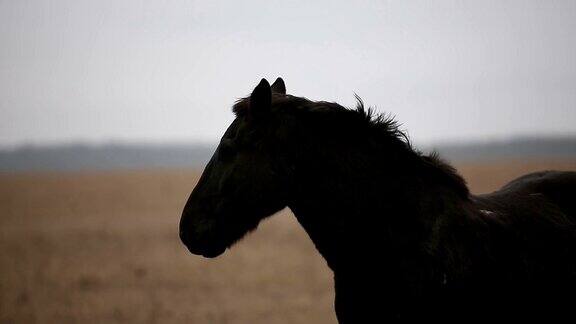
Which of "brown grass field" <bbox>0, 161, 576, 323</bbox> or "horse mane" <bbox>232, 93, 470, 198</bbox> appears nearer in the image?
"horse mane" <bbox>232, 93, 470, 198</bbox>

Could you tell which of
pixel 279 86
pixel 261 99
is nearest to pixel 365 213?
pixel 261 99

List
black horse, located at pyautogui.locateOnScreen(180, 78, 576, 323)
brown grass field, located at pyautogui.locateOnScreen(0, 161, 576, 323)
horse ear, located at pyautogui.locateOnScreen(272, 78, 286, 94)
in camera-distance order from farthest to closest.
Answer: brown grass field, located at pyautogui.locateOnScreen(0, 161, 576, 323), horse ear, located at pyautogui.locateOnScreen(272, 78, 286, 94), black horse, located at pyautogui.locateOnScreen(180, 78, 576, 323)

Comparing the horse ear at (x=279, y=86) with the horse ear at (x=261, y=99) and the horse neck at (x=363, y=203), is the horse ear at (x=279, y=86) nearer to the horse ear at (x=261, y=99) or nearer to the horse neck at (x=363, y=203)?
the horse ear at (x=261, y=99)

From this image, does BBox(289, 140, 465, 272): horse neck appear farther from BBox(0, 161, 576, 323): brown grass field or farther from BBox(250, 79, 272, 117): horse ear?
BBox(0, 161, 576, 323): brown grass field

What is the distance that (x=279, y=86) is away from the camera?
421 cm

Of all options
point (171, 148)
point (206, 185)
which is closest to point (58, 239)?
point (206, 185)

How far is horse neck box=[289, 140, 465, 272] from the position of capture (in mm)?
3582

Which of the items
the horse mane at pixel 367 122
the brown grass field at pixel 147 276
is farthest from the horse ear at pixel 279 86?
the brown grass field at pixel 147 276

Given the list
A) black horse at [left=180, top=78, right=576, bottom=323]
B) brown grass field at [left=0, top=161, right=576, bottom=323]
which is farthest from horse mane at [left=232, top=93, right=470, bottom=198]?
brown grass field at [left=0, top=161, right=576, bottom=323]

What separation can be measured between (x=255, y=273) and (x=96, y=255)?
4212 millimetres

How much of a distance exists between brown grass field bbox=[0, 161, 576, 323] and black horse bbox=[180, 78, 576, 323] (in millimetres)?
4245

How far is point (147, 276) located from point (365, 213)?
10065 mm

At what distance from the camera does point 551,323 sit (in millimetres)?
3957

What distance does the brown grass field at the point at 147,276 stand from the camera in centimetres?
1009
